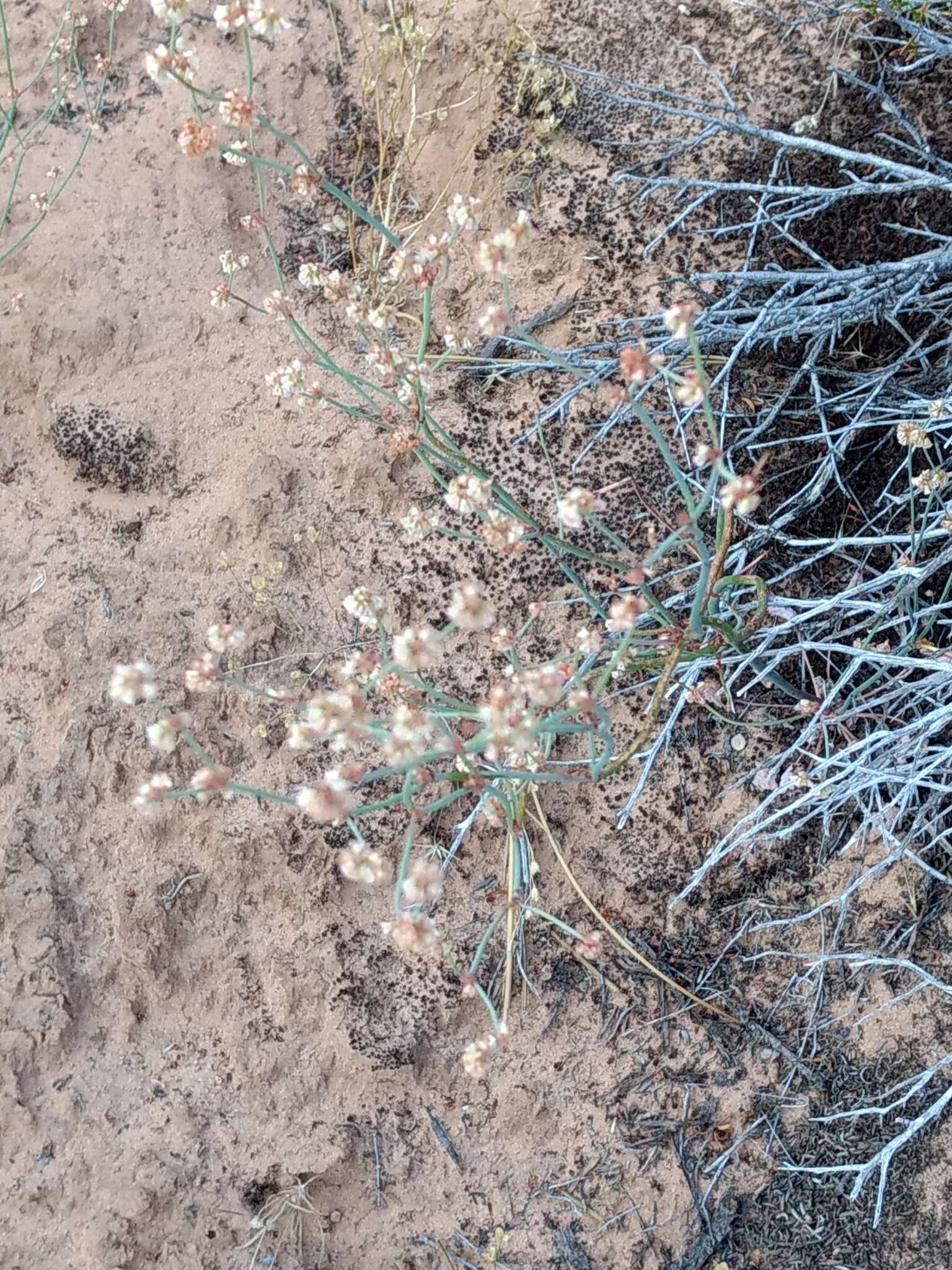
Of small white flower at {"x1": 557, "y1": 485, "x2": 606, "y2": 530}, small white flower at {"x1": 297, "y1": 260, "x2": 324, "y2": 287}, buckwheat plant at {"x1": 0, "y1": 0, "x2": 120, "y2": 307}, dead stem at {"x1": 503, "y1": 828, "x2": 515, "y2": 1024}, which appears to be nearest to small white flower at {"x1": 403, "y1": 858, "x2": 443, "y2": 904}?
small white flower at {"x1": 557, "y1": 485, "x2": 606, "y2": 530}

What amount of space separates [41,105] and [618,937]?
2.75 meters

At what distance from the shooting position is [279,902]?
208 centimetres

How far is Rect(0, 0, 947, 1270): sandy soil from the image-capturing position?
199cm

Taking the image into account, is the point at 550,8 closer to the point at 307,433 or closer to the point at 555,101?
the point at 555,101

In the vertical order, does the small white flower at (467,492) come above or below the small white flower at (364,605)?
above

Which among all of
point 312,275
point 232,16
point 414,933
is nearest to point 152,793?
point 414,933

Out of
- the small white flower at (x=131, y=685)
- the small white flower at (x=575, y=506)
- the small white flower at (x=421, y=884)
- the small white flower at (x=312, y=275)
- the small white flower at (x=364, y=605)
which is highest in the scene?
the small white flower at (x=312, y=275)

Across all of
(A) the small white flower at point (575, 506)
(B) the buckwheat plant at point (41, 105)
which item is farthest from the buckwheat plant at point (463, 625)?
(B) the buckwheat plant at point (41, 105)

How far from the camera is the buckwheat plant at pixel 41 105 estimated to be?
8.00 ft

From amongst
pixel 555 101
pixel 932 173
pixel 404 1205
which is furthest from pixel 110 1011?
pixel 932 173

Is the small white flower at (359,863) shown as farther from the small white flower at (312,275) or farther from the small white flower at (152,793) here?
the small white flower at (312,275)

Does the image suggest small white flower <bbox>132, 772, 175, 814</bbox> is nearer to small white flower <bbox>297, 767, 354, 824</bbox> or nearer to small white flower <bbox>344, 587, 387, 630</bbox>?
small white flower <bbox>297, 767, 354, 824</bbox>

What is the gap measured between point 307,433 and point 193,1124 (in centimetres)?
162

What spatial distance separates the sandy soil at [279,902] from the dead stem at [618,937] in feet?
0.10
